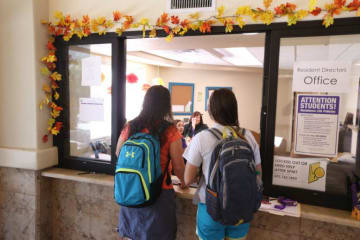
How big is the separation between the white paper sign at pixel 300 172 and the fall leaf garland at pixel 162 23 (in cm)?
88

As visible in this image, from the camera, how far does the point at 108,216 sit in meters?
2.21

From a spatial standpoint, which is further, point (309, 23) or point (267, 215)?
point (267, 215)

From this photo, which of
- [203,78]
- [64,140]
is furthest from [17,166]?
[203,78]

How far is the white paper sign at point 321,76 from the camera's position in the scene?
1605 mm

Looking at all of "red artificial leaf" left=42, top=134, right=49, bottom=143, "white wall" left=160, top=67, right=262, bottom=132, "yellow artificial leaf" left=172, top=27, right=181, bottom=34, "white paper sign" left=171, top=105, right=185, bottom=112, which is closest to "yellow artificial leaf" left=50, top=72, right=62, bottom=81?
"red artificial leaf" left=42, top=134, right=49, bottom=143

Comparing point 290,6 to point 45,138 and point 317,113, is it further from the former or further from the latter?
point 45,138

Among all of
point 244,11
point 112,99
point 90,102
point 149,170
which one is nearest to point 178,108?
point 90,102

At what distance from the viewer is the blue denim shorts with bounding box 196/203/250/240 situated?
1.44 metres

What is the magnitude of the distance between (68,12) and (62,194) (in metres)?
1.63

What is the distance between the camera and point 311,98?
168 centimetres

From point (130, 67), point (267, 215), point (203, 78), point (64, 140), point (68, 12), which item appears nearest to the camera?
point (267, 215)

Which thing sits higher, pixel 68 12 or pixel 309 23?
pixel 68 12

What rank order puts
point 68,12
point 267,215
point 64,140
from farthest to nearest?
point 64,140
point 68,12
point 267,215

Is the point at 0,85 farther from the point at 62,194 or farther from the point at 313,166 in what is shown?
the point at 313,166
